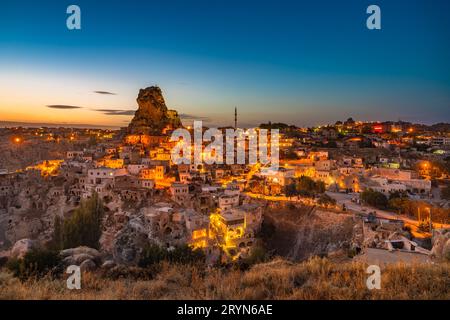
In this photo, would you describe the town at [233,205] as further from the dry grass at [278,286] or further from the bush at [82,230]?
the dry grass at [278,286]

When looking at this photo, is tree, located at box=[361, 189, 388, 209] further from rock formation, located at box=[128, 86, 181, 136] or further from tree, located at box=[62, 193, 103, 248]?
rock formation, located at box=[128, 86, 181, 136]

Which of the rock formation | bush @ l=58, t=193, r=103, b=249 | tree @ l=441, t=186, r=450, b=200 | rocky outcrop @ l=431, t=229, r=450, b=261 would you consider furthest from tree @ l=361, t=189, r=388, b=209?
the rock formation

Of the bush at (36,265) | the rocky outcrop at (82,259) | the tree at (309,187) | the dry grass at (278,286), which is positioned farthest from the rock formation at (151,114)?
the dry grass at (278,286)

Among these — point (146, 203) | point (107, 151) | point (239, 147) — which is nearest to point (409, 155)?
point (239, 147)

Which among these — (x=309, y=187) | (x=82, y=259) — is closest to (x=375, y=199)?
(x=309, y=187)

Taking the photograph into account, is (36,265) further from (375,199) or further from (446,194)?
(446,194)

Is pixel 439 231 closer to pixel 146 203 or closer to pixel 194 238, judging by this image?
pixel 194 238
